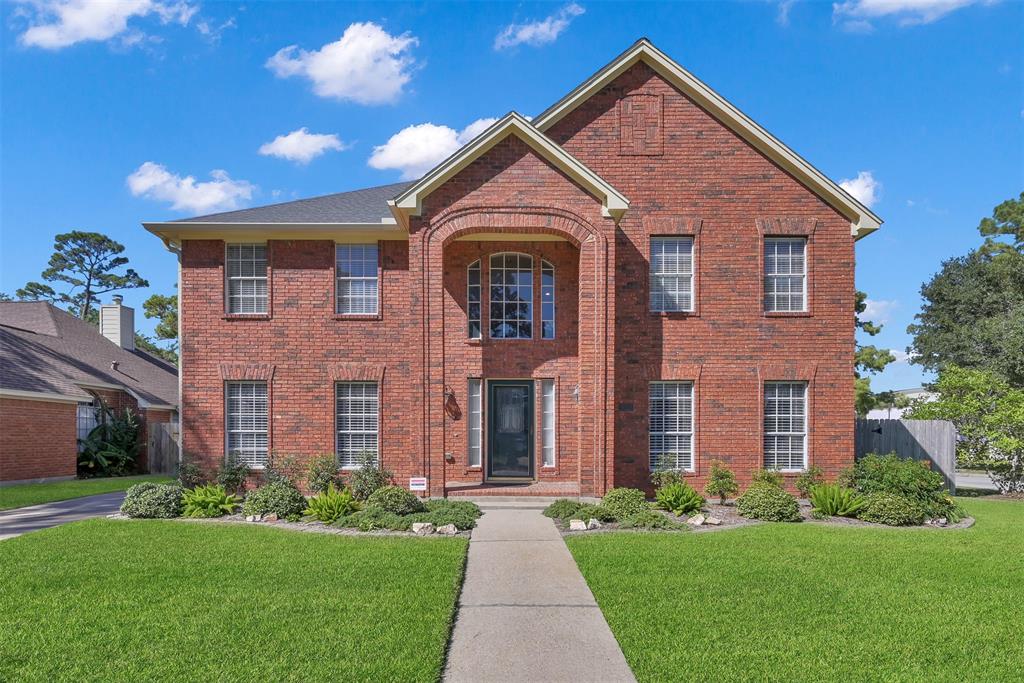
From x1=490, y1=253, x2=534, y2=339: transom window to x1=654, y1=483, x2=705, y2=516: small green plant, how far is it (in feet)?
15.4

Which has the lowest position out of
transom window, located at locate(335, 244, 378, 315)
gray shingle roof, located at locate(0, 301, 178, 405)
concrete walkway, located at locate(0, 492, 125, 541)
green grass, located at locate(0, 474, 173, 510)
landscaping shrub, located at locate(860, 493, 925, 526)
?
green grass, located at locate(0, 474, 173, 510)

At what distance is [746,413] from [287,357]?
10.1 metres

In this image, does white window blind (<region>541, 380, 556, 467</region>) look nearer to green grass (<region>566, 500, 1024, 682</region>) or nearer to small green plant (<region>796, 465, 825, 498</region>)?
green grass (<region>566, 500, 1024, 682</region>)

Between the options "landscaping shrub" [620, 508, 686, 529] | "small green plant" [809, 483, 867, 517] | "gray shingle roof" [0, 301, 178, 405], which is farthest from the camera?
"gray shingle roof" [0, 301, 178, 405]

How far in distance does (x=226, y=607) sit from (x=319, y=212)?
413 inches

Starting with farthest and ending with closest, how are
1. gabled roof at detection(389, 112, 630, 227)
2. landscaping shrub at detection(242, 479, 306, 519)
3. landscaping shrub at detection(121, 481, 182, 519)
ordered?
gabled roof at detection(389, 112, 630, 227)
landscaping shrub at detection(121, 481, 182, 519)
landscaping shrub at detection(242, 479, 306, 519)

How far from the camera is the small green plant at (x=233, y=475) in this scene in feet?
45.7

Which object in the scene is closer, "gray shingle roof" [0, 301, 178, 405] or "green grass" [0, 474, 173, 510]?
"green grass" [0, 474, 173, 510]

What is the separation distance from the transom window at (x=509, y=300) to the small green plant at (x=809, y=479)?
657 centimetres

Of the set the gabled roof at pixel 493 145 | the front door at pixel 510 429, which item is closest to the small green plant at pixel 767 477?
the front door at pixel 510 429

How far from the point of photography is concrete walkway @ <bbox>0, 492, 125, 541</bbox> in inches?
451

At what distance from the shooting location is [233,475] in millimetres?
13977

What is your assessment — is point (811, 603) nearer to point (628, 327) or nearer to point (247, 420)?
point (628, 327)

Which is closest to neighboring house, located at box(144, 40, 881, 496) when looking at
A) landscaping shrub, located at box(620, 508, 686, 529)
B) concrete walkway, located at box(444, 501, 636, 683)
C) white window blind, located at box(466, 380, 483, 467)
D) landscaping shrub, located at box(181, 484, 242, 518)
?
white window blind, located at box(466, 380, 483, 467)
